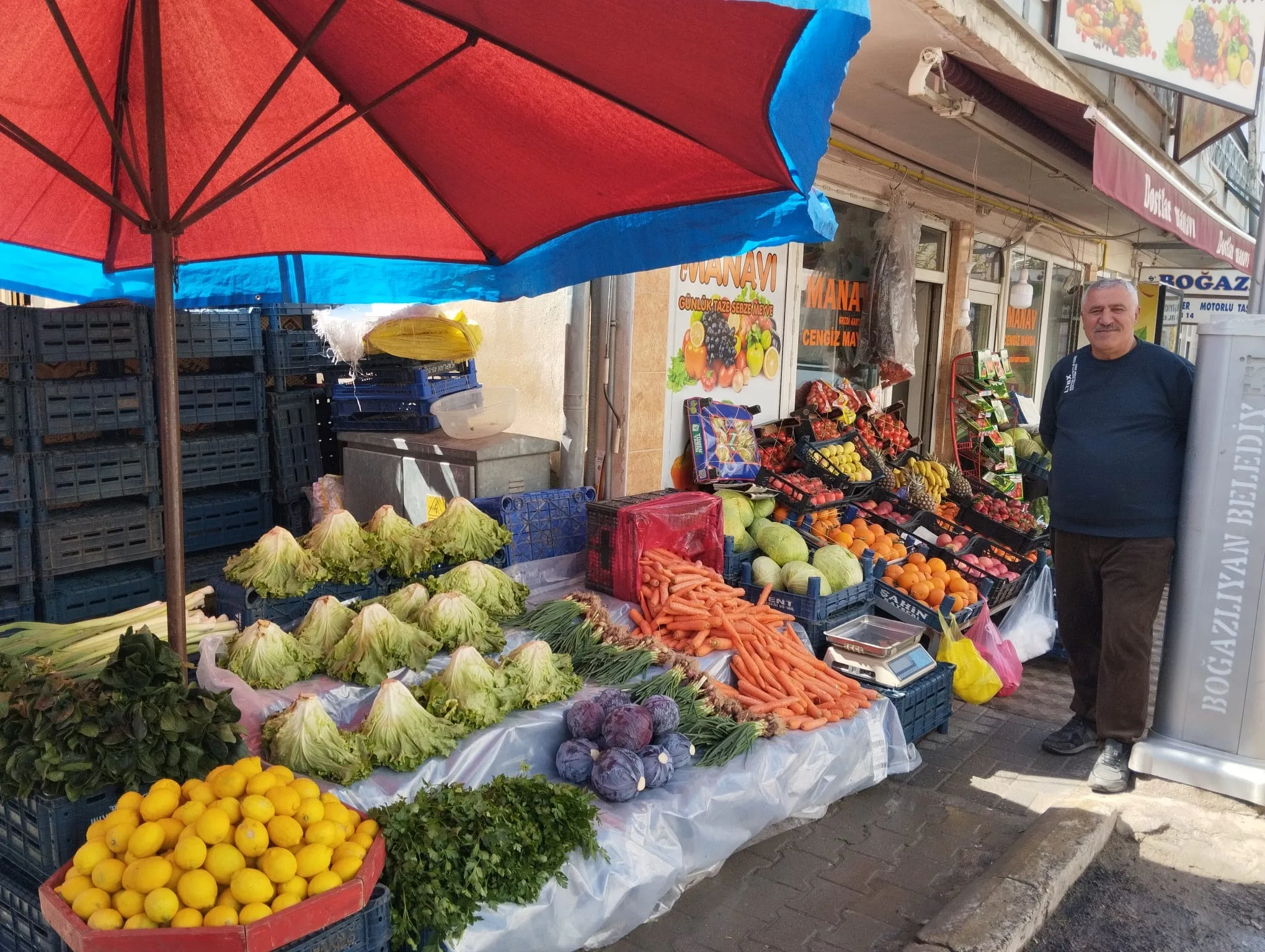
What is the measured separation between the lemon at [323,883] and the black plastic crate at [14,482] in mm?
3892

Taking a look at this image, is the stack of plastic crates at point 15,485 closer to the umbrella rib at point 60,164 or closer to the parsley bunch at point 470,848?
the umbrella rib at point 60,164

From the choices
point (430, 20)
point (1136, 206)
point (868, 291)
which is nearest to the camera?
point (430, 20)

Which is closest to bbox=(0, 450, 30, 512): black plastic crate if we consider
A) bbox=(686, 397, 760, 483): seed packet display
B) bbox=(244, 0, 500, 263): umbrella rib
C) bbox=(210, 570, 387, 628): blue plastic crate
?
bbox=(210, 570, 387, 628): blue plastic crate

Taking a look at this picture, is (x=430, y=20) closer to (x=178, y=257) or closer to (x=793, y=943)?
(x=178, y=257)

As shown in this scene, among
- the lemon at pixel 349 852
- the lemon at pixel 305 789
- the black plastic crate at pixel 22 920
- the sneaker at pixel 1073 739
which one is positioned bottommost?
the sneaker at pixel 1073 739

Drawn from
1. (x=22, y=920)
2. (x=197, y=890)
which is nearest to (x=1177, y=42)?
(x=197, y=890)

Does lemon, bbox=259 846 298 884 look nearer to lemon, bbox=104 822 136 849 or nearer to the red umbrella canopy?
lemon, bbox=104 822 136 849

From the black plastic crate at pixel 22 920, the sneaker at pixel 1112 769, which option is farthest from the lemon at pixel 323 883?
the sneaker at pixel 1112 769

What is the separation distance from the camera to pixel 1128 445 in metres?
A: 4.47

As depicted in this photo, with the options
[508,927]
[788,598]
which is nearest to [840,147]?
[788,598]

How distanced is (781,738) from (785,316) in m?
4.55

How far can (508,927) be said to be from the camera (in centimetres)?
289

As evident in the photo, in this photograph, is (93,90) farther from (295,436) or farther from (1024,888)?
(295,436)

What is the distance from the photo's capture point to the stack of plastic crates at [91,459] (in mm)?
5188
